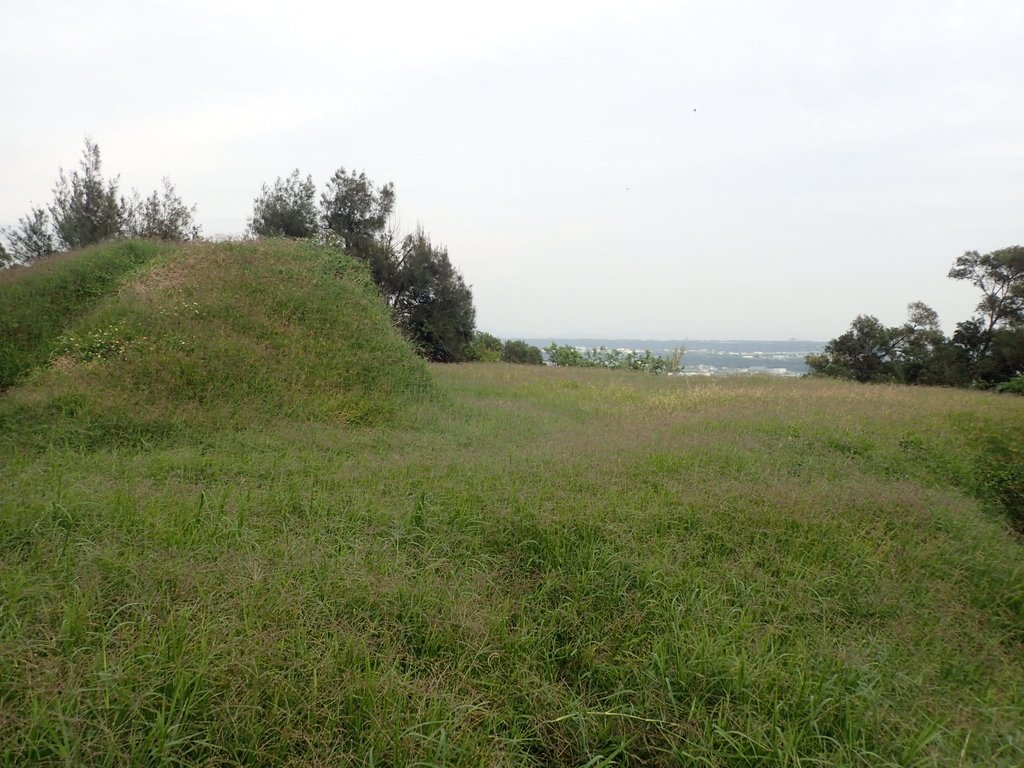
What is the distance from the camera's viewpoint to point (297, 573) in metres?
2.85

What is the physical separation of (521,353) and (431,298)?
7886 millimetres

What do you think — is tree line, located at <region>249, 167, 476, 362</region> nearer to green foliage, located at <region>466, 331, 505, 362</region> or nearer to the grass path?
green foliage, located at <region>466, 331, 505, 362</region>

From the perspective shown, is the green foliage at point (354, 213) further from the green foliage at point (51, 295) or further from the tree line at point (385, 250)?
the green foliage at point (51, 295)

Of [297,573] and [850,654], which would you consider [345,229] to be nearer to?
[297,573]

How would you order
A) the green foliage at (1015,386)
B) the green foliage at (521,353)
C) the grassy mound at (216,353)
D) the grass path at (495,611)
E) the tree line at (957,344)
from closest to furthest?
the grass path at (495,611) → the grassy mound at (216,353) → the green foliage at (1015,386) → the tree line at (957,344) → the green foliage at (521,353)

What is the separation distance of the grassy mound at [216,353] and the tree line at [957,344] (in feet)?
54.7

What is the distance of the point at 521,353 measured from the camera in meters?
28.0

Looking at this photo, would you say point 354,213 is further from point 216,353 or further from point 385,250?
point 216,353

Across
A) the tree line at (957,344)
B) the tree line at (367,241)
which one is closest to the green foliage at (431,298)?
the tree line at (367,241)

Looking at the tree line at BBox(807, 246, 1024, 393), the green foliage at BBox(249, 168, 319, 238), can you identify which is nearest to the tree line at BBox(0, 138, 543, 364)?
the green foliage at BBox(249, 168, 319, 238)

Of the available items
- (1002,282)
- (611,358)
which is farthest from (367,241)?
(1002,282)

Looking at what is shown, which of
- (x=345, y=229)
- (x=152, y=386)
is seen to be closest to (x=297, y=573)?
(x=152, y=386)

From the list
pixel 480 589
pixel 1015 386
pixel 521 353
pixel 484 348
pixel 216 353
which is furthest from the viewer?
pixel 521 353

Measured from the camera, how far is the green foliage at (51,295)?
780 cm
